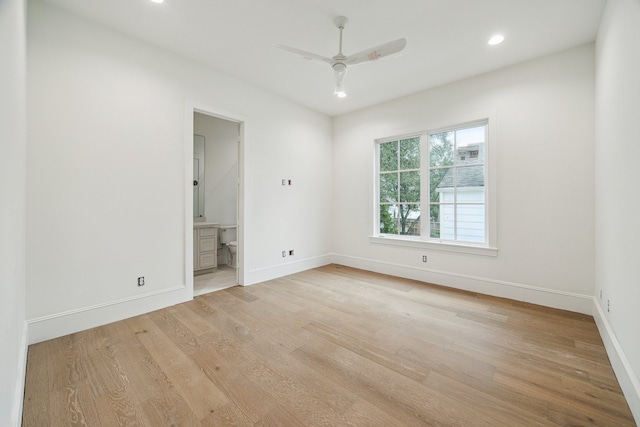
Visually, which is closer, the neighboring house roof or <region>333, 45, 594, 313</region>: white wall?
<region>333, 45, 594, 313</region>: white wall

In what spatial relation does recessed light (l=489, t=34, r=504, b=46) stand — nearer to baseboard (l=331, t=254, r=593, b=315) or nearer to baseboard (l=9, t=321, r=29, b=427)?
baseboard (l=331, t=254, r=593, b=315)

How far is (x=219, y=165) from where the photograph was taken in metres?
5.23

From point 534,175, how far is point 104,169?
4660 millimetres

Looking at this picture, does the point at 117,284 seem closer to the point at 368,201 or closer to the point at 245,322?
the point at 245,322

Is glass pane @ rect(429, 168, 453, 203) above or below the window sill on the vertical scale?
above

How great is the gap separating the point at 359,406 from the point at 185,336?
5.38 feet

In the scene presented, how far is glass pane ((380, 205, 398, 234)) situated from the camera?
175 inches

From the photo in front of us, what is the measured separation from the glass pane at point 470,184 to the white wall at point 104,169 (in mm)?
3166

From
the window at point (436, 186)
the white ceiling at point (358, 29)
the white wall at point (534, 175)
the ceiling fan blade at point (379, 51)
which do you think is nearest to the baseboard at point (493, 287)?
the white wall at point (534, 175)

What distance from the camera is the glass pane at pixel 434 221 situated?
3.93 meters

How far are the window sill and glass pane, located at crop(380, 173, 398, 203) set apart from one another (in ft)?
2.18

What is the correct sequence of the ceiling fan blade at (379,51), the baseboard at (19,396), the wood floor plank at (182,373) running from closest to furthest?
the baseboard at (19,396) < the wood floor plank at (182,373) < the ceiling fan blade at (379,51)

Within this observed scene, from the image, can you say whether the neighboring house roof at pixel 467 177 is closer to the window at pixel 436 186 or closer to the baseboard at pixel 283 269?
the window at pixel 436 186

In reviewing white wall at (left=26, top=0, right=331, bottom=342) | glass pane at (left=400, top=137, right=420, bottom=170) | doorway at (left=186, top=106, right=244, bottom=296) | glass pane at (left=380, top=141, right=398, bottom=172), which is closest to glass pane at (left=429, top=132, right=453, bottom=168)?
glass pane at (left=400, top=137, right=420, bottom=170)
